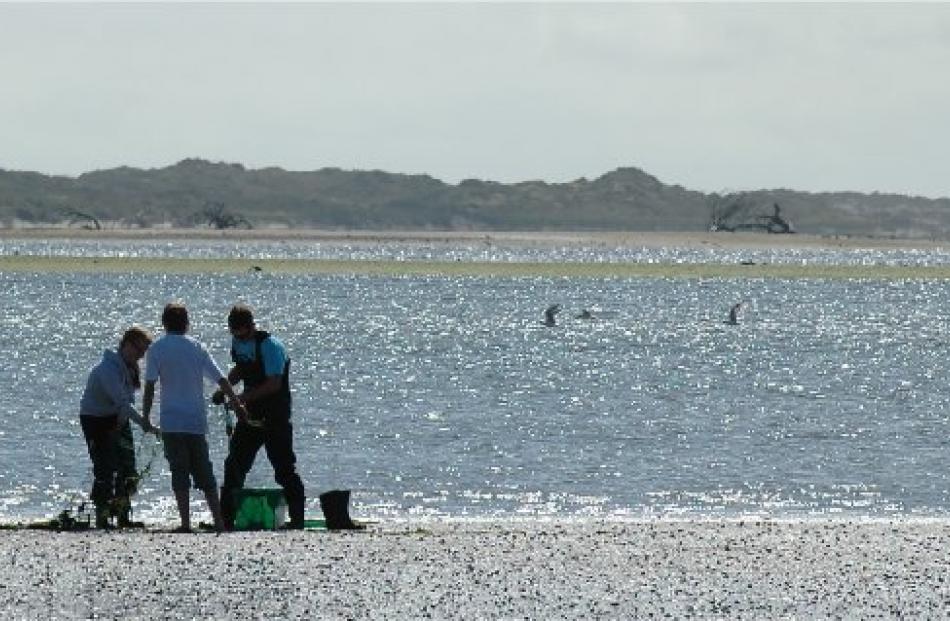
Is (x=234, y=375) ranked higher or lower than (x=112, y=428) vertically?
higher

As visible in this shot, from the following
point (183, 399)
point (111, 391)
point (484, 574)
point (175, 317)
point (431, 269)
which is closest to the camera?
point (484, 574)

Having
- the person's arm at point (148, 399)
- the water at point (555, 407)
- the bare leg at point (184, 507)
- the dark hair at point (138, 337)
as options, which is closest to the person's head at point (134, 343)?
the dark hair at point (138, 337)

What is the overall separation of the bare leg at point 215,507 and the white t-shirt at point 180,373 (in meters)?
0.46

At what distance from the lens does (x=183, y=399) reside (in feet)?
53.2

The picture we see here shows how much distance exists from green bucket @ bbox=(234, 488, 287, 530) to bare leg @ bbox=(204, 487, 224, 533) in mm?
242

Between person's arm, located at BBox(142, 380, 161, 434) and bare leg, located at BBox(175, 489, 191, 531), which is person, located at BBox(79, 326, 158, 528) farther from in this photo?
bare leg, located at BBox(175, 489, 191, 531)

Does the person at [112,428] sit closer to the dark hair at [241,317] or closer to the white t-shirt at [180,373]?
the white t-shirt at [180,373]

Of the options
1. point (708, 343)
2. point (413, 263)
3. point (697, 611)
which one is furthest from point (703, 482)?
point (413, 263)

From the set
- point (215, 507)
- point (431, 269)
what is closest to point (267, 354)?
point (215, 507)

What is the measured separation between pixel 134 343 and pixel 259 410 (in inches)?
39.1

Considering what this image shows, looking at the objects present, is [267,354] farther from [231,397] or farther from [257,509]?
[257,509]

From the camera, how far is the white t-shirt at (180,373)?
16031mm

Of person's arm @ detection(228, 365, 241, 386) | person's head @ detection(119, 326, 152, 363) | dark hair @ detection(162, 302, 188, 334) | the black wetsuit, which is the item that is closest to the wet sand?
the black wetsuit

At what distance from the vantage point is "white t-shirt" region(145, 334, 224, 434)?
16.0 m
